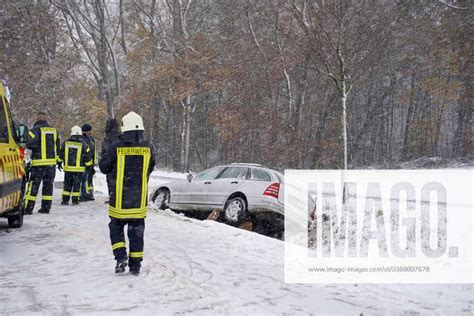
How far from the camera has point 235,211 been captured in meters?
10.8

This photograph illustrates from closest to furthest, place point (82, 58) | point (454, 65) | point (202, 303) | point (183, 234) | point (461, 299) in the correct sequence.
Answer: point (202, 303), point (461, 299), point (183, 234), point (454, 65), point (82, 58)

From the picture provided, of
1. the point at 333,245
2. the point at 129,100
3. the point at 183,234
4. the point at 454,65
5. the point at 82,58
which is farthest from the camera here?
the point at 82,58

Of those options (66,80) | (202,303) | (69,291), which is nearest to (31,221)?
(69,291)

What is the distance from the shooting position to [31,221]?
29.5 ft

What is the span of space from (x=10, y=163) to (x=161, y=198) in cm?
583

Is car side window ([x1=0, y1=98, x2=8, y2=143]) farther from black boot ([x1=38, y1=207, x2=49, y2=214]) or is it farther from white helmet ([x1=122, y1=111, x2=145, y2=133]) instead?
black boot ([x1=38, y1=207, x2=49, y2=214])

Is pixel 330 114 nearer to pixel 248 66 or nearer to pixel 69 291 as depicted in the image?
pixel 248 66

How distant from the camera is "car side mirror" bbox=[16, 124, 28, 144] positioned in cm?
786

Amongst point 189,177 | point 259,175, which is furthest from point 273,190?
point 189,177

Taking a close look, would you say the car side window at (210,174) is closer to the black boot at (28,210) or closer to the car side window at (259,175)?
the car side window at (259,175)

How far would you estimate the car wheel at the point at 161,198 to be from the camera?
1255cm

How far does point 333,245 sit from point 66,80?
26.2m

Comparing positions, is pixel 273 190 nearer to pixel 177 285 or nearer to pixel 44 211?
pixel 44 211

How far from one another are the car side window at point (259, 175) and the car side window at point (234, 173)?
0.21 meters
